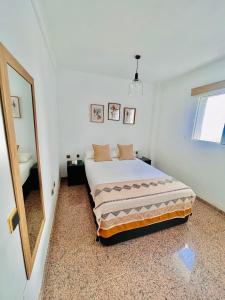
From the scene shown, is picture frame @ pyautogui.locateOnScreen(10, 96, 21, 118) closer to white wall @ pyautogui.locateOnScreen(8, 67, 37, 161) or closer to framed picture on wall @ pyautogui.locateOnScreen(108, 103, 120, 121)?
white wall @ pyautogui.locateOnScreen(8, 67, 37, 161)

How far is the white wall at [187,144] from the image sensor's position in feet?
7.82

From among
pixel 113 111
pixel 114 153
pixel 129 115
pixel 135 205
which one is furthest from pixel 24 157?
pixel 129 115

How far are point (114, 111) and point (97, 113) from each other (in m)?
0.47

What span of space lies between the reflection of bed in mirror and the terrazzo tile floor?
3.03 feet

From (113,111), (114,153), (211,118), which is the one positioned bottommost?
(114,153)

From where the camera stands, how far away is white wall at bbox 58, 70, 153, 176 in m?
3.10

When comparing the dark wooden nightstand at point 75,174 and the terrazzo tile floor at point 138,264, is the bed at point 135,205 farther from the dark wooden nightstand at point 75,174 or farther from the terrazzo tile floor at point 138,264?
the dark wooden nightstand at point 75,174

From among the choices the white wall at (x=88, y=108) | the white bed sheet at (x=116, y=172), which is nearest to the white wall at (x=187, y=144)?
the white wall at (x=88, y=108)

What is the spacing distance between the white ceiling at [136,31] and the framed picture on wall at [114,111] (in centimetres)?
98

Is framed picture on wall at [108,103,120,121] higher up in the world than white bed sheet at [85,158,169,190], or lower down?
higher up

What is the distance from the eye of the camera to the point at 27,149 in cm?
102

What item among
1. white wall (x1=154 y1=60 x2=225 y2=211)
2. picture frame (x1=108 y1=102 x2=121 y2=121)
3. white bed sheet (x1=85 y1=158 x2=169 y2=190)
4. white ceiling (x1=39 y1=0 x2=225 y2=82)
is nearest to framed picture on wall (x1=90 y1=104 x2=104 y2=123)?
picture frame (x1=108 y1=102 x2=121 y2=121)

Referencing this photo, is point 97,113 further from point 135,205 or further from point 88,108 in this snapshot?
point 135,205

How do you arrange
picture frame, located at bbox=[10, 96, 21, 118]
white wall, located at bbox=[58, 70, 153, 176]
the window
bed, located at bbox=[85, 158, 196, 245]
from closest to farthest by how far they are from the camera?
picture frame, located at bbox=[10, 96, 21, 118] → bed, located at bbox=[85, 158, 196, 245] → the window → white wall, located at bbox=[58, 70, 153, 176]
